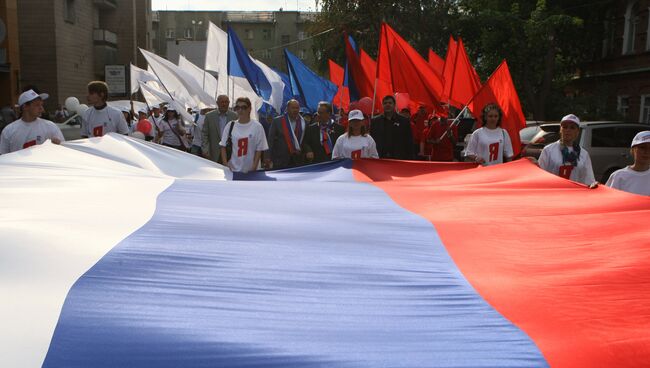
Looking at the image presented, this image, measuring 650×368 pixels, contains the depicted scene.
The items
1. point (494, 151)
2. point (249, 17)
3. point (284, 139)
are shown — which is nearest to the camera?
point (494, 151)

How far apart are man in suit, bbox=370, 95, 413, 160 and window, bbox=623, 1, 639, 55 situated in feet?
88.4

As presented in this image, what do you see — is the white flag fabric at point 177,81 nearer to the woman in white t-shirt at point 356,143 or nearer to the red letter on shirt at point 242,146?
the red letter on shirt at point 242,146

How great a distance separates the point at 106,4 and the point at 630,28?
103ft

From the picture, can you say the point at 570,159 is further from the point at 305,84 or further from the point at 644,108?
the point at 644,108

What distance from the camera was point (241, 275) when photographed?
2.59m

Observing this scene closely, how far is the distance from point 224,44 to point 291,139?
28.4ft

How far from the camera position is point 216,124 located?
953 cm

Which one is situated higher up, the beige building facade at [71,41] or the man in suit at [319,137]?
the beige building facade at [71,41]

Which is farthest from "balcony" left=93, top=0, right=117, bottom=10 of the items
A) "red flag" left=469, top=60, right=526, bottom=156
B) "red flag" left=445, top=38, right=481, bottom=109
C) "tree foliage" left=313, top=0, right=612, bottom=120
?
"red flag" left=469, top=60, right=526, bottom=156

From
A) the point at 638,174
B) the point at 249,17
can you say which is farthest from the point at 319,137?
the point at 249,17

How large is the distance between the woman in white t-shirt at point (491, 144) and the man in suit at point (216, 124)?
150 inches

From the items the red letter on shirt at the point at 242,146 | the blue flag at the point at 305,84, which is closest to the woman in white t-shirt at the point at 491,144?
the red letter on shirt at the point at 242,146

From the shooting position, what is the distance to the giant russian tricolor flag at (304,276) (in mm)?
2014

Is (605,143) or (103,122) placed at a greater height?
(103,122)
